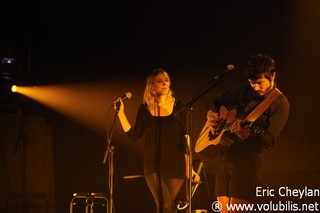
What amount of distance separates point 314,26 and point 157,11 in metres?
2.04

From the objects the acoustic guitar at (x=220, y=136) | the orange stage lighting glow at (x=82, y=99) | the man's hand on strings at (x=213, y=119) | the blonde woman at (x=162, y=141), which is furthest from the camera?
the orange stage lighting glow at (x=82, y=99)

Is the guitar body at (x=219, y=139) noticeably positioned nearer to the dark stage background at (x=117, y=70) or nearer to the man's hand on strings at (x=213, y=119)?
the man's hand on strings at (x=213, y=119)

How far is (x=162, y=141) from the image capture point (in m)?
4.86

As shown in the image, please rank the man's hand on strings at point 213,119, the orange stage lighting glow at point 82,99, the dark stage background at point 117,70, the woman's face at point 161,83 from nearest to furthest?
1. the man's hand on strings at point 213,119
2. the woman's face at point 161,83
3. the dark stage background at point 117,70
4. the orange stage lighting glow at point 82,99

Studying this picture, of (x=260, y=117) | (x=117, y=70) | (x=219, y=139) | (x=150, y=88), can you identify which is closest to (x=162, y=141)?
(x=150, y=88)

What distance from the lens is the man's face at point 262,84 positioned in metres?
3.80

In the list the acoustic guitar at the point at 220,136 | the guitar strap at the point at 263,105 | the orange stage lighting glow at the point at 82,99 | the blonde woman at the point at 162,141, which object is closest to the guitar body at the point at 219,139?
the acoustic guitar at the point at 220,136

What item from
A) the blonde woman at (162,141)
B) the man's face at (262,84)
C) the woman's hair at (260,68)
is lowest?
the blonde woman at (162,141)

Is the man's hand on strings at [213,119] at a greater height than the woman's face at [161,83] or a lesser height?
lesser

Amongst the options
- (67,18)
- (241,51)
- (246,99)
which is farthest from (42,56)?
(246,99)

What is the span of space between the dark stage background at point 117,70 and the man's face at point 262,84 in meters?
1.89

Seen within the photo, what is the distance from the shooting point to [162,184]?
4711mm

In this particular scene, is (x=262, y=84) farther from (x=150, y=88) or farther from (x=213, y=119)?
(x=150, y=88)

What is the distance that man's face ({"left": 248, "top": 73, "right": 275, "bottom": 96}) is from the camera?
380 cm
